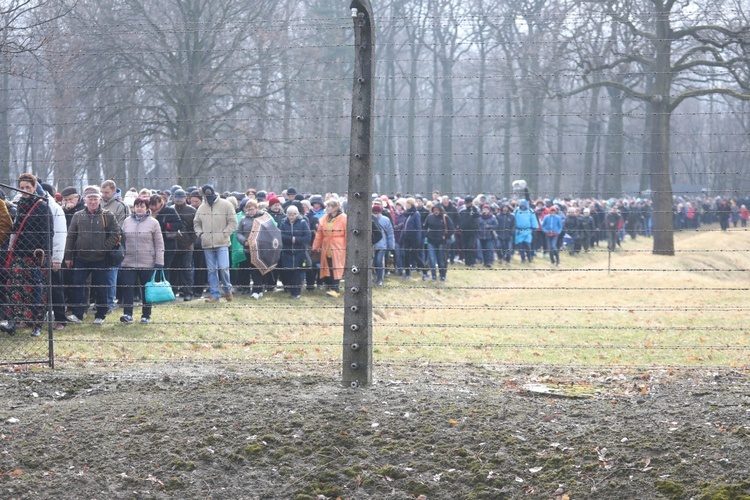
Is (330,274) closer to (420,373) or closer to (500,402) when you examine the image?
(420,373)

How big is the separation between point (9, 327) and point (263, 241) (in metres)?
6.06

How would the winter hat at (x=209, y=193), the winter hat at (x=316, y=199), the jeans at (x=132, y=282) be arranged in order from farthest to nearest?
the winter hat at (x=316, y=199)
the winter hat at (x=209, y=193)
the jeans at (x=132, y=282)

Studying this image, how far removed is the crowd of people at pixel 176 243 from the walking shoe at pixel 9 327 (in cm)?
2

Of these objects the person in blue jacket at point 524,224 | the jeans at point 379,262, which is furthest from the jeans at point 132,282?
the person in blue jacket at point 524,224

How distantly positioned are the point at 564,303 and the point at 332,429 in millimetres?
13341

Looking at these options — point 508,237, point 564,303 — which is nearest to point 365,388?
point 564,303

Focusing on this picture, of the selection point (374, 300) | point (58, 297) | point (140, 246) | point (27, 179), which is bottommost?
point (374, 300)

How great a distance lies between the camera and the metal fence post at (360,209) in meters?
7.20

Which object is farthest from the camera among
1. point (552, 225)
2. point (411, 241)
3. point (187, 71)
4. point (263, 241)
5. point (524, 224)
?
point (552, 225)

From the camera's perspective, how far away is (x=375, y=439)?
6.24 meters

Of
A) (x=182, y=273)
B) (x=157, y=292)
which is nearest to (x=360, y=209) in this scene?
(x=157, y=292)

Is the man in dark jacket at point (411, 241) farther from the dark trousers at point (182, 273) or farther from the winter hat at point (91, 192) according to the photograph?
the winter hat at point (91, 192)

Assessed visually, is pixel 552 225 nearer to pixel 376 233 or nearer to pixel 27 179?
pixel 376 233

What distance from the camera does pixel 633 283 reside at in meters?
22.2
